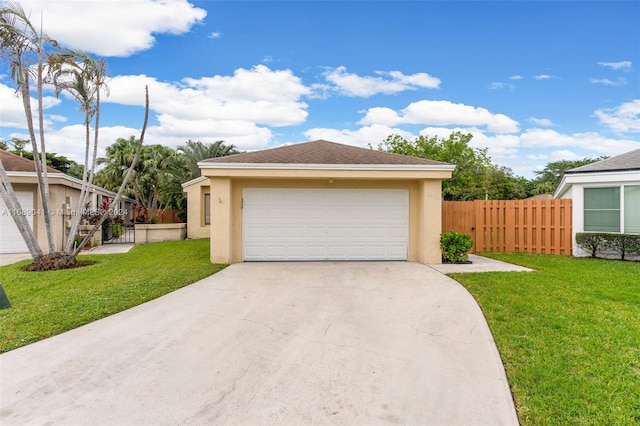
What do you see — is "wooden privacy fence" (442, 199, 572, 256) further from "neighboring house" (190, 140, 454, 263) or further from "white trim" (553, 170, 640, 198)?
"neighboring house" (190, 140, 454, 263)

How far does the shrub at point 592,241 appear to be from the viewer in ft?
35.2

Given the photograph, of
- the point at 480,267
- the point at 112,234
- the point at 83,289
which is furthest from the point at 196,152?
the point at 480,267

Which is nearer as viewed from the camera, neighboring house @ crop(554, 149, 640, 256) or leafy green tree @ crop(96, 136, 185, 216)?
neighboring house @ crop(554, 149, 640, 256)

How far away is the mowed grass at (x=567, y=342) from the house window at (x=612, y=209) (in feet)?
13.1

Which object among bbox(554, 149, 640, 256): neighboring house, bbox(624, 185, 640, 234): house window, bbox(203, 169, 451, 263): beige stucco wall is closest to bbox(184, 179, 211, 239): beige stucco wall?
bbox(203, 169, 451, 263): beige stucco wall

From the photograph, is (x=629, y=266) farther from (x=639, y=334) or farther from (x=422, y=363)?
(x=422, y=363)

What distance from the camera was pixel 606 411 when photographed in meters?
2.79

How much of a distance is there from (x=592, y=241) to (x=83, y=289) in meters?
14.0

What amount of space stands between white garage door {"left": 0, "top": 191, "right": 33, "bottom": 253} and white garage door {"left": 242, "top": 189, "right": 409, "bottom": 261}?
8.99 metres

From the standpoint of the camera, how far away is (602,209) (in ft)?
36.5

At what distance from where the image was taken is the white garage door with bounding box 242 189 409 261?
33.7 feet


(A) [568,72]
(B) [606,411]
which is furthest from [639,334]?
(A) [568,72]

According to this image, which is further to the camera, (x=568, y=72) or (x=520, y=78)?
(x=520, y=78)

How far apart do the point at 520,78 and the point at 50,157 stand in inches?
1666
